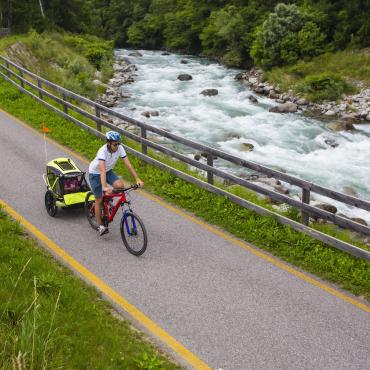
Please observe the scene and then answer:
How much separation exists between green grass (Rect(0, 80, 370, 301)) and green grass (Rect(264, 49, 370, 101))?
23378mm

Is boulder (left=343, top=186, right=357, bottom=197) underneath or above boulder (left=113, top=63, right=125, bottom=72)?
underneath

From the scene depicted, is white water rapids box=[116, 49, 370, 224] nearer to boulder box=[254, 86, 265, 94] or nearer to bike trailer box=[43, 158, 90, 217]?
boulder box=[254, 86, 265, 94]

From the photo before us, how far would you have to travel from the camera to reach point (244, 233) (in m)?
9.18

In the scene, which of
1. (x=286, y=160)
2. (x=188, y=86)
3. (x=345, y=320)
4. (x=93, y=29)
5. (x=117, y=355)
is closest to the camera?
(x=117, y=355)

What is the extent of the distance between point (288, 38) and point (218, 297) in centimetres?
3751

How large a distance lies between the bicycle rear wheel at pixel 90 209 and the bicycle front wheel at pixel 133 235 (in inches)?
39.0

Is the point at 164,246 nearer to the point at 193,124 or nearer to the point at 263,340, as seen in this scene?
the point at 263,340

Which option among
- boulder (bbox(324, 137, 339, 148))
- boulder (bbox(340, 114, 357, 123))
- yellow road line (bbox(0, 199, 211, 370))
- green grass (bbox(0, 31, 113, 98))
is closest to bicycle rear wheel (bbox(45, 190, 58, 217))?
yellow road line (bbox(0, 199, 211, 370))

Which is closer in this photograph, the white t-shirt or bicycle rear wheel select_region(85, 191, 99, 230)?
the white t-shirt

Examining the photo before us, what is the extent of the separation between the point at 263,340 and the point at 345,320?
51.8 inches

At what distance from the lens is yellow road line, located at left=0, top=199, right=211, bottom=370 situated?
19.2 feet

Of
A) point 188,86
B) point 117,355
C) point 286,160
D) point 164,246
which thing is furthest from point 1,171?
point 188,86

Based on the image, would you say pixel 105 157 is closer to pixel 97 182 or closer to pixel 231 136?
pixel 97 182

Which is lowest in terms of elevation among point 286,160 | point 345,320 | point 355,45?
point 286,160
